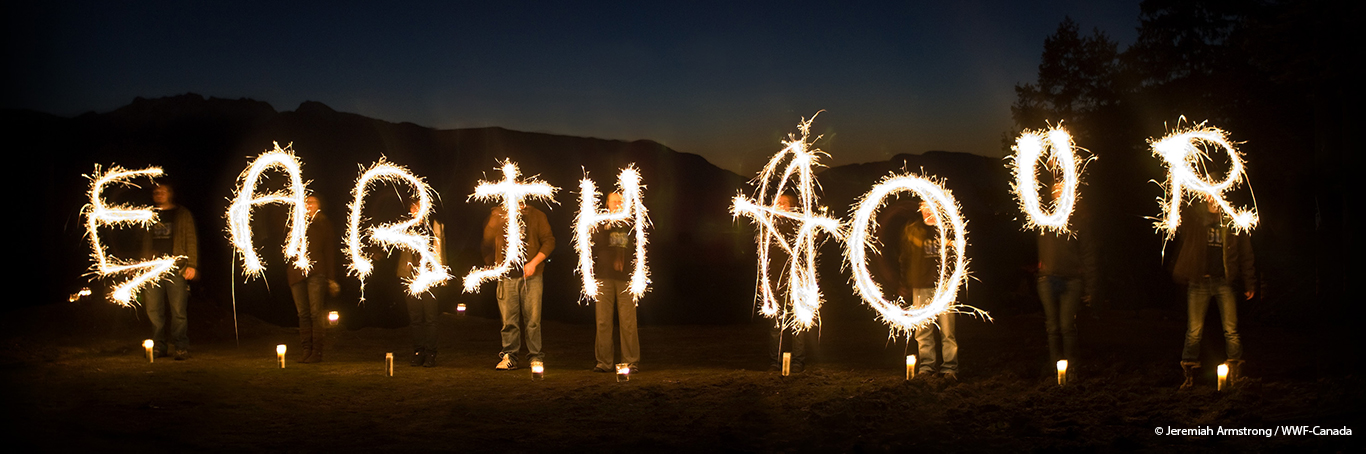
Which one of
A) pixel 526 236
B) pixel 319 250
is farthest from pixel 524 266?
pixel 319 250

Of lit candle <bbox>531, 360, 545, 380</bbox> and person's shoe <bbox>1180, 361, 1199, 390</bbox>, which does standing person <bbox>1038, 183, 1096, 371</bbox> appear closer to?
person's shoe <bbox>1180, 361, 1199, 390</bbox>

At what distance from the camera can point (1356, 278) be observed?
341 inches

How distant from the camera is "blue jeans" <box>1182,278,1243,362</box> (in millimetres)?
7172

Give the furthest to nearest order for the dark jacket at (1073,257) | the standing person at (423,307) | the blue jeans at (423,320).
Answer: the blue jeans at (423,320)
the standing person at (423,307)
the dark jacket at (1073,257)

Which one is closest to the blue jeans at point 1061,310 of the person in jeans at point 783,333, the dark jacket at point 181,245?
the person in jeans at point 783,333

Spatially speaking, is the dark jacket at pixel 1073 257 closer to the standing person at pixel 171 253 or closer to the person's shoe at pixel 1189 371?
the person's shoe at pixel 1189 371

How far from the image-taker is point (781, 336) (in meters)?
8.59

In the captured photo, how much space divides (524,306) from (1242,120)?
40.9ft

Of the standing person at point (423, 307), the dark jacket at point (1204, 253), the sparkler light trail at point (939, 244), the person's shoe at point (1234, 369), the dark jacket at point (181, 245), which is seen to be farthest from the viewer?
the dark jacket at point (181, 245)

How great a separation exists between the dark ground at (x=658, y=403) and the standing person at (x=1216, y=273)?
0.32 m

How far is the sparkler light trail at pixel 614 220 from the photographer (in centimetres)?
850

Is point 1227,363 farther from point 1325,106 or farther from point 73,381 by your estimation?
point 73,381

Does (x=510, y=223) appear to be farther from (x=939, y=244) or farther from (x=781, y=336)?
(x=939, y=244)

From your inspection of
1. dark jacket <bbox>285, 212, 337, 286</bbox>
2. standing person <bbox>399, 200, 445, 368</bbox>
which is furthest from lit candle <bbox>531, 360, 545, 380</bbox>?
dark jacket <bbox>285, 212, 337, 286</bbox>
